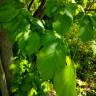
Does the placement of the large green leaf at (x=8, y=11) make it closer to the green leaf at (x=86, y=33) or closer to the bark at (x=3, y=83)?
the green leaf at (x=86, y=33)

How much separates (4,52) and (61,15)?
2036 millimetres

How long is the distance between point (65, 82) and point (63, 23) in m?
0.27

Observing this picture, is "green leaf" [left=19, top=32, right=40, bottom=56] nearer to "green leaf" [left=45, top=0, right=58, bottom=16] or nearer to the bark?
"green leaf" [left=45, top=0, right=58, bottom=16]

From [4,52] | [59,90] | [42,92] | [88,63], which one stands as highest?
[59,90]

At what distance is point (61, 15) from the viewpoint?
1.05m

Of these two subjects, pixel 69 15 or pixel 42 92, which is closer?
pixel 69 15

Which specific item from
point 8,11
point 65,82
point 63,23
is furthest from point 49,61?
point 8,11

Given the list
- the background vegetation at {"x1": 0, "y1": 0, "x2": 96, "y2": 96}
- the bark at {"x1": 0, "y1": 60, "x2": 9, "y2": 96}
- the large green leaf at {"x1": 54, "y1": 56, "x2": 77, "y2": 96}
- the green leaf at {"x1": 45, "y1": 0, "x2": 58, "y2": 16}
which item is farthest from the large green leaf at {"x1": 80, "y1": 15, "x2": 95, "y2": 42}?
the bark at {"x1": 0, "y1": 60, "x2": 9, "y2": 96}

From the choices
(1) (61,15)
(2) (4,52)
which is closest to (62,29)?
(1) (61,15)

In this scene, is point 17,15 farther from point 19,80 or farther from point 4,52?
point 19,80

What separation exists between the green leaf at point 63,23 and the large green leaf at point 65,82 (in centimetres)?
20

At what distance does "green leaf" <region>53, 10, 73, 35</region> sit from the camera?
1.02 metres

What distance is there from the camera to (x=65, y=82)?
2.77ft

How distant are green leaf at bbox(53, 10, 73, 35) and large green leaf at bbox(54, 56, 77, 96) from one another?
0.20 m
